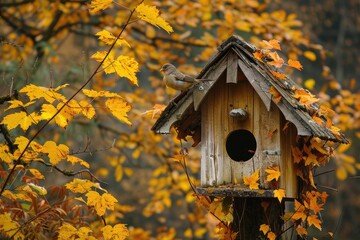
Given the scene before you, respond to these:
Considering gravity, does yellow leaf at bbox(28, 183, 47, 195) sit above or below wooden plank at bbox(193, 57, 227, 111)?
below

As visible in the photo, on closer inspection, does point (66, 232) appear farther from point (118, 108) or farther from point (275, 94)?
point (275, 94)

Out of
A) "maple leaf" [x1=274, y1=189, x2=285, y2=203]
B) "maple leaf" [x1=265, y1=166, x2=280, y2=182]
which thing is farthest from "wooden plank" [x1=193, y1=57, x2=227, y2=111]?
"maple leaf" [x1=274, y1=189, x2=285, y2=203]

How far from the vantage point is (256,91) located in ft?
11.1

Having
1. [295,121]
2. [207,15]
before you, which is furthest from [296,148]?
[207,15]

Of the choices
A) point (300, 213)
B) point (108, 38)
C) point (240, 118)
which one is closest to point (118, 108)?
point (108, 38)

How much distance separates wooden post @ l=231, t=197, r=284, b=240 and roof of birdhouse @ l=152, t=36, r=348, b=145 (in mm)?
518

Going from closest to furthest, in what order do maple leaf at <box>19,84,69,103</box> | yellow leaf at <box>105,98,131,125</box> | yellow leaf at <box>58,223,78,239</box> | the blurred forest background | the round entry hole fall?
maple leaf at <box>19,84,69,103</box>, yellow leaf at <box>105,98,131,125</box>, yellow leaf at <box>58,223,78,239</box>, the round entry hole, the blurred forest background

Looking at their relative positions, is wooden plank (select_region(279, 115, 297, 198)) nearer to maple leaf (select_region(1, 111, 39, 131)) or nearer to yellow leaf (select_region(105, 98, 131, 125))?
yellow leaf (select_region(105, 98, 131, 125))

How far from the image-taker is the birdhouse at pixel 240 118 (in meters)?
3.33

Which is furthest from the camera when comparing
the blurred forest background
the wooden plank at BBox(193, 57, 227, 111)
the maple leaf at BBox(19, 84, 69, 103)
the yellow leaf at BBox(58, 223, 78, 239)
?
the blurred forest background

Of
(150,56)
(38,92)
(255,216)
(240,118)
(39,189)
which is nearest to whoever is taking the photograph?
(38,92)

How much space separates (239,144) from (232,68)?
584 millimetres

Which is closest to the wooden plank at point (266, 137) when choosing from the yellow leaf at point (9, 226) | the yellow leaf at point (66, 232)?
the yellow leaf at point (66, 232)

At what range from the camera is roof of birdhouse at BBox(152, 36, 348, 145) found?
3.28m
